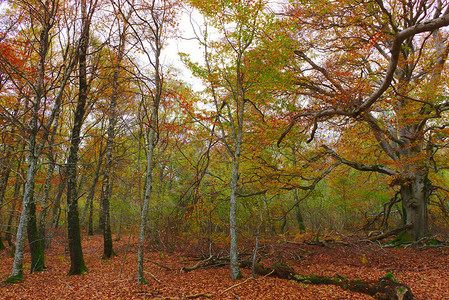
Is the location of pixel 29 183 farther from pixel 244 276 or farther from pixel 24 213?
pixel 244 276

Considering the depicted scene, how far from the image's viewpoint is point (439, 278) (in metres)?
5.82

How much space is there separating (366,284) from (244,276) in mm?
2648

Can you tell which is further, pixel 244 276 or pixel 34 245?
pixel 34 245

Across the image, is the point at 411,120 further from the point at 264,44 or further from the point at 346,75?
the point at 264,44

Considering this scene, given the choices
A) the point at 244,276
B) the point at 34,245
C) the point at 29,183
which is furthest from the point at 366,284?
the point at 34,245

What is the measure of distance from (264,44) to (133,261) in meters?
8.23

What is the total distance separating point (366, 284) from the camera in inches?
194

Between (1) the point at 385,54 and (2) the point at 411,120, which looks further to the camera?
(1) the point at 385,54

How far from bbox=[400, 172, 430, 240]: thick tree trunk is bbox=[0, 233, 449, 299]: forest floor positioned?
1061 mm

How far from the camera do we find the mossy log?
4383mm

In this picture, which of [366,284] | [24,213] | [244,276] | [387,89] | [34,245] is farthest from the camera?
[387,89]

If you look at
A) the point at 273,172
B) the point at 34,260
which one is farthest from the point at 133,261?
the point at 273,172

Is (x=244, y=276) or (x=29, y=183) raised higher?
(x=29, y=183)

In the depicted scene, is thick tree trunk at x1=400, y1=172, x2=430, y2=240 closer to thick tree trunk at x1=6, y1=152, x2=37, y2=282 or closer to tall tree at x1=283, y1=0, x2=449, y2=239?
tall tree at x1=283, y1=0, x2=449, y2=239
